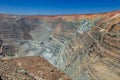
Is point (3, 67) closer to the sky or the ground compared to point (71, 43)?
closer to the sky

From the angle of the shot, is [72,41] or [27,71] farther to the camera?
[72,41]

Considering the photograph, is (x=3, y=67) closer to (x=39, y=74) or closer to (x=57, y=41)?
(x=39, y=74)

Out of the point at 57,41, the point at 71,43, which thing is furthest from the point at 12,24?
the point at 71,43

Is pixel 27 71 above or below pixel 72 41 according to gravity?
above

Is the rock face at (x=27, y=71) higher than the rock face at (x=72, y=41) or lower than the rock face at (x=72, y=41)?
higher
